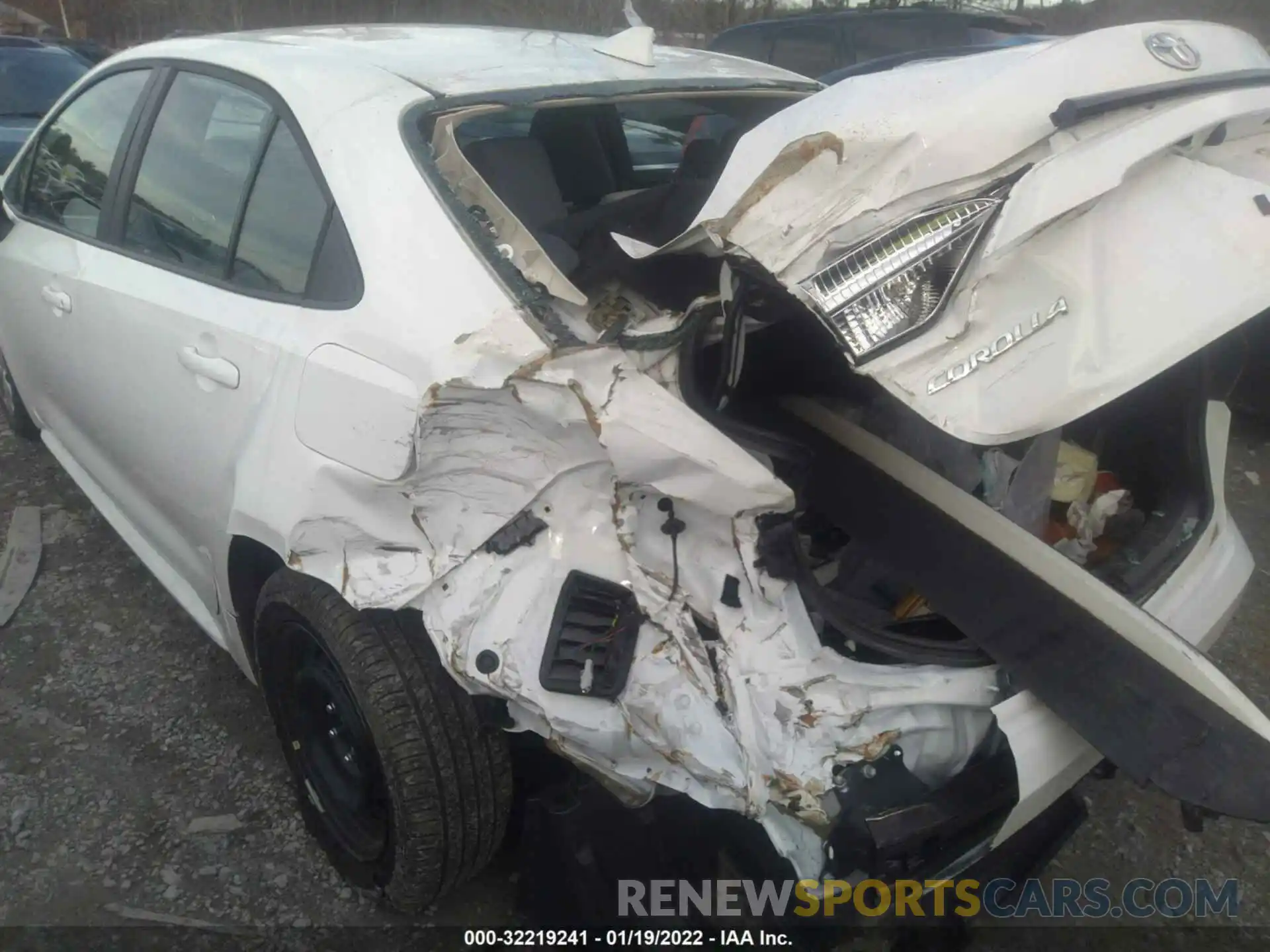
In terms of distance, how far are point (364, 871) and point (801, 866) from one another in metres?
1.06

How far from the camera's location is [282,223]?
1.96 m

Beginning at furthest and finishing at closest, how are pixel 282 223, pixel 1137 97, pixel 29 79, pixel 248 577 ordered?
1. pixel 29 79
2. pixel 248 577
3. pixel 282 223
4. pixel 1137 97

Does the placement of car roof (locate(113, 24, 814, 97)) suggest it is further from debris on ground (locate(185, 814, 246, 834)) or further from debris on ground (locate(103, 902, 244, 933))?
debris on ground (locate(103, 902, 244, 933))

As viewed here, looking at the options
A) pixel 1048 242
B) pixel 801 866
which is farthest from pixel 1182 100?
pixel 801 866

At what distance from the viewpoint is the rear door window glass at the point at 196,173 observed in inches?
83.5

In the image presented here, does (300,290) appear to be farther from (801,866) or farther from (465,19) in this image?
(465,19)

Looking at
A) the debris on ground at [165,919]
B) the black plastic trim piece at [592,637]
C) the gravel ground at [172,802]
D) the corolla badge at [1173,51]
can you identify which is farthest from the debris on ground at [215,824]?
the corolla badge at [1173,51]

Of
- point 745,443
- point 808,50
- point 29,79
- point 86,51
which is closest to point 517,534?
point 745,443

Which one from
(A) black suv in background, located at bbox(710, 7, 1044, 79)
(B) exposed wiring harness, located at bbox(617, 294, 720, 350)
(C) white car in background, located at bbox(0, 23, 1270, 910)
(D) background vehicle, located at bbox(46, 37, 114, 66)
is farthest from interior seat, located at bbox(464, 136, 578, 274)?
(D) background vehicle, located at bbox(46, 37, 114, 66)

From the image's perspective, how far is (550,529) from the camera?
1.61 metres

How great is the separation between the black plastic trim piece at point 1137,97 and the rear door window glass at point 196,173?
1583mm

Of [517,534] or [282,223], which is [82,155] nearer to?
[282,223]

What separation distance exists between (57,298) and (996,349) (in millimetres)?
2567

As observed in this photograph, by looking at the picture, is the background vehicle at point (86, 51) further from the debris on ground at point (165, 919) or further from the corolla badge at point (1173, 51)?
the corolla badge at point (1173, 51)
